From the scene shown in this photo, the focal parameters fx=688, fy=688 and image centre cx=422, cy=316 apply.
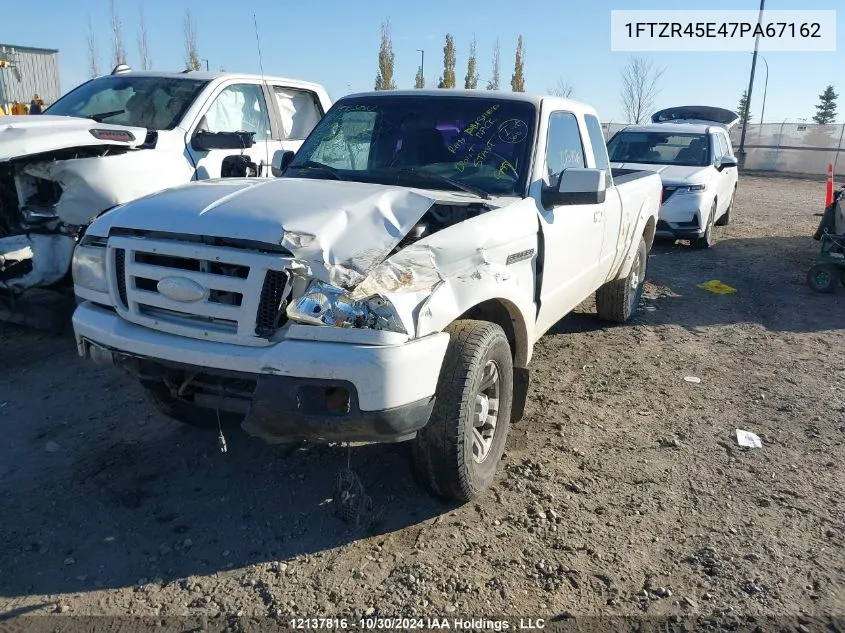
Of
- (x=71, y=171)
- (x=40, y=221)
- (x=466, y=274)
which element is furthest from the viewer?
(x=40, y=221)

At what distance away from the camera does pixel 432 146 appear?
4.25 m

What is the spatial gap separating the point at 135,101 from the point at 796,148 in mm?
31564

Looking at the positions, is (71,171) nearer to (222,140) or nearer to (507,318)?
(222,140)

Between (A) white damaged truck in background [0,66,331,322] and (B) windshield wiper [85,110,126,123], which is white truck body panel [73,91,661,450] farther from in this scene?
(B) windshield wiper [85,110,126,123]

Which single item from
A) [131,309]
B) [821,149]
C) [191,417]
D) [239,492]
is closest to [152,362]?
[131,309]

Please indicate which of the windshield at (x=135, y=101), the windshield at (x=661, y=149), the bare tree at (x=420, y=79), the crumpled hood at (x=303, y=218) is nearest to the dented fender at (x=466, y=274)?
the crumpled hood at (x=303, y=218)

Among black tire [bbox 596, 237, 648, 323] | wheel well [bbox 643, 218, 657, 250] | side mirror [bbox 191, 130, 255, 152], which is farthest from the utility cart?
side mirror [bbox 191, 130, 255, 152]

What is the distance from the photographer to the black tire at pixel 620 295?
646cm

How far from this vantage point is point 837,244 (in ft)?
25.4

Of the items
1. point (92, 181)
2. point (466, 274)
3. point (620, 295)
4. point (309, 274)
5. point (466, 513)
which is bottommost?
point (466, 513)

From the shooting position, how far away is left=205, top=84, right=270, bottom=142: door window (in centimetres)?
643

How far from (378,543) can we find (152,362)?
1.29m

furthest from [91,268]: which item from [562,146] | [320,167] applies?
[562,146]

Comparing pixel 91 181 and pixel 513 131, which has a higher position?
pixel 513 131
